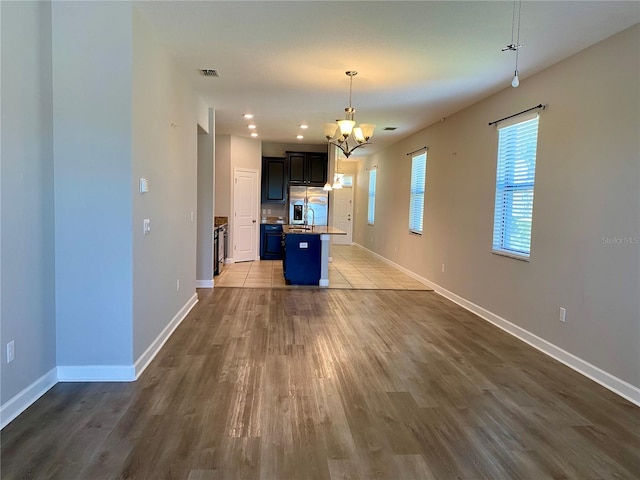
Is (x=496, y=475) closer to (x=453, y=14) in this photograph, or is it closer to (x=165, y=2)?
(x=453, y=14)

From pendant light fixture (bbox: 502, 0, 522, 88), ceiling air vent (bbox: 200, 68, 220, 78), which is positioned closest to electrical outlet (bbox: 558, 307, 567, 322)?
pendant light fixture (bbox: 502, 0, 522, 88)

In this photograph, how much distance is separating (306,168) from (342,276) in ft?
10.1

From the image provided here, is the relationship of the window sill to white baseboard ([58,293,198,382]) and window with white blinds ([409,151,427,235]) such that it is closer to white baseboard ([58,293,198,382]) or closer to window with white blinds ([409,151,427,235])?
window with white blinds ([409,151,427,235])

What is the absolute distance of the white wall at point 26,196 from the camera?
2402 millimetres

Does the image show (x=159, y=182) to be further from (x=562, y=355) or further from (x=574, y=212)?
(x=562, y=355)

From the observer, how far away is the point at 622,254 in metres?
3.11

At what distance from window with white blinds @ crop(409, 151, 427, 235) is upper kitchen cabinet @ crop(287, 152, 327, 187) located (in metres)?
2.46

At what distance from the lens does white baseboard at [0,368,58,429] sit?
241 centimetres

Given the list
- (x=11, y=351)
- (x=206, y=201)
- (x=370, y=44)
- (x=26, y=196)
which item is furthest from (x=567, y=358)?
(x=206, y=201)

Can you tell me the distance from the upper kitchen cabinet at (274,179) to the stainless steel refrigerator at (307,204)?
0.23 metres

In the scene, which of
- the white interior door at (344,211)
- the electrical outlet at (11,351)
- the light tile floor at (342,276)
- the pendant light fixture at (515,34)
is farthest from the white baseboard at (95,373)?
the white interior door at (344,211)

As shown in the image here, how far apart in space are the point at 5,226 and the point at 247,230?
22.5 feet

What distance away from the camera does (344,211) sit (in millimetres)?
13430

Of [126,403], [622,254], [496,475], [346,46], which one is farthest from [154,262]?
[622,254]
